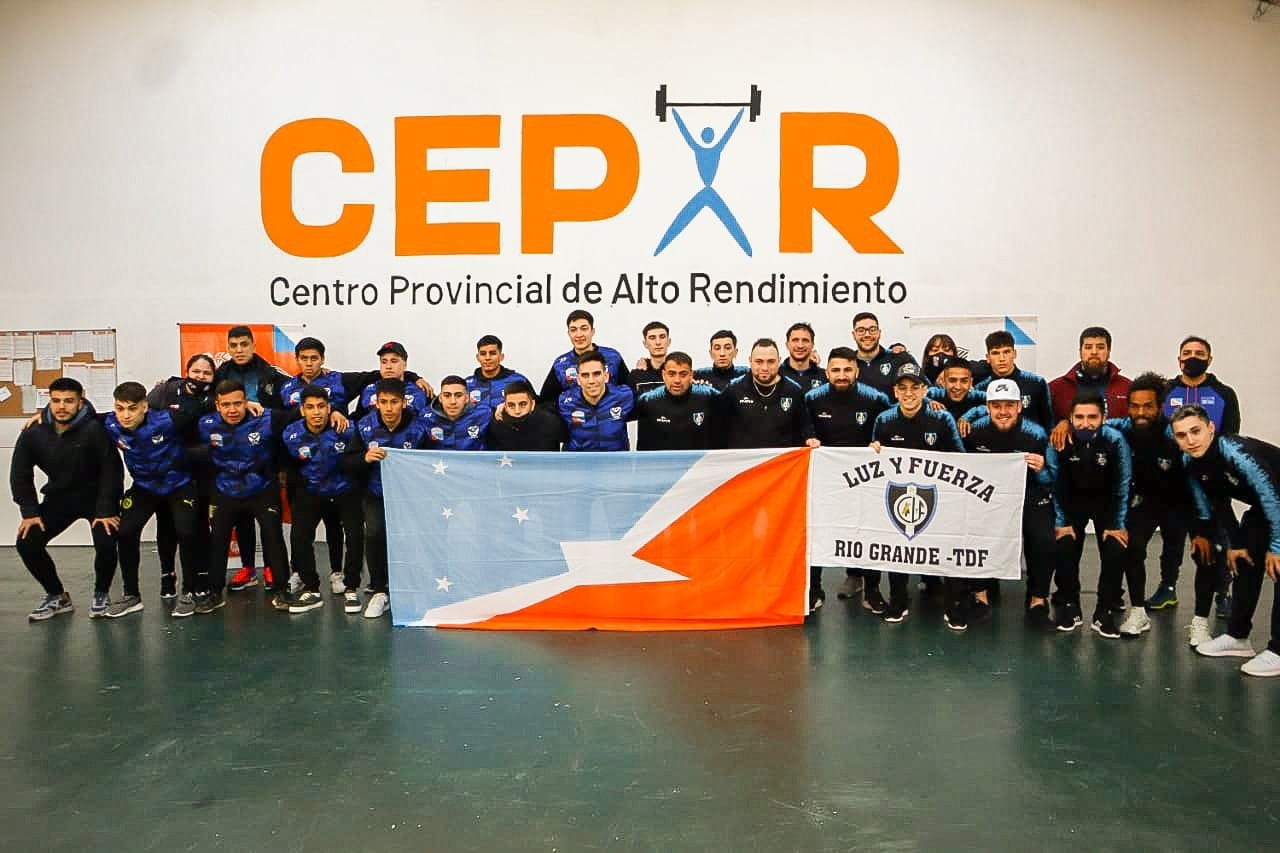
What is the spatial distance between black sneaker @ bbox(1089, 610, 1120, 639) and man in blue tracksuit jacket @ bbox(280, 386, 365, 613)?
15.1 ft

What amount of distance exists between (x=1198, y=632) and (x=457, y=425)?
453 cm

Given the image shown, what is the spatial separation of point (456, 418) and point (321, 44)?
451 cm

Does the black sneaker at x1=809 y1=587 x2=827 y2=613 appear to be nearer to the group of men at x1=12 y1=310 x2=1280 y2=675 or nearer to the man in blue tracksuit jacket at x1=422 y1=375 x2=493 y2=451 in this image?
the group of men at x1=12 y1=310 x2=1280 y2=675

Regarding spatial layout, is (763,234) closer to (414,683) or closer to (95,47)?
(414,683)

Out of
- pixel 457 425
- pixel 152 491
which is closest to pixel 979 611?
pixel 457 425

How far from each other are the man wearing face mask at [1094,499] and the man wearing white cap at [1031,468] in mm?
66

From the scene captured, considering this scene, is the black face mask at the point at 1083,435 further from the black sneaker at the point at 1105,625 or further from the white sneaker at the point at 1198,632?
the white sneaker at the point at 1198,632

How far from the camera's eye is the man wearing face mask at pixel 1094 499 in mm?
4766

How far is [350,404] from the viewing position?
713cm

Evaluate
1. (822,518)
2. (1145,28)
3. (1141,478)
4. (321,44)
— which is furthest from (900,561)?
(321,44)

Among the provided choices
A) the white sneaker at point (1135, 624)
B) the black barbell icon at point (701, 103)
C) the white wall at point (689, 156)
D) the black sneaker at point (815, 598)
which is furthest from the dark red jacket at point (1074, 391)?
the black barbell icon at point (701, 103)

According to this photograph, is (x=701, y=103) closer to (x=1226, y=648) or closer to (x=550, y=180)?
(x=550, y=180)

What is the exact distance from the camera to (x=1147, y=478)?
4.93 meters

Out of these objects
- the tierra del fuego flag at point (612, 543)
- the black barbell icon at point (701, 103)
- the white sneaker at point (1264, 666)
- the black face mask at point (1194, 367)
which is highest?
the black barbell icon at point (701, 103)
